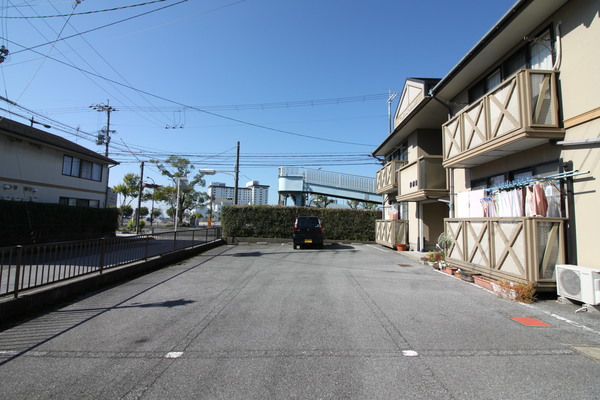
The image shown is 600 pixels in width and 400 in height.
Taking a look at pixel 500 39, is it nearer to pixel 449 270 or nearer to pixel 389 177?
pixel 449 270

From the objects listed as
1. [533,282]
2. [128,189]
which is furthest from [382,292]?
[128,189]

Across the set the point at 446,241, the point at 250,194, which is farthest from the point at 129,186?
the point at 446,241

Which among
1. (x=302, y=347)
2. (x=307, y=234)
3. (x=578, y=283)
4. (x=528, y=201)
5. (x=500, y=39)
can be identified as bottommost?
(x=302, y=347)

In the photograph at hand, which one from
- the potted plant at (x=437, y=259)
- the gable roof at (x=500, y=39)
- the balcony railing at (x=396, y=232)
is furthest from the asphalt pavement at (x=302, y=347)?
the balcony railing at (x=396, y=232)

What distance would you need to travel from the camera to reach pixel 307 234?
1593 cm

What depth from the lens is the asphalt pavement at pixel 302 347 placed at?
279 centimetres

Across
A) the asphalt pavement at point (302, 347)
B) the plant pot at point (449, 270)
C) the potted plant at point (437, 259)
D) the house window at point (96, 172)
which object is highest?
the house window at point (96, 172)

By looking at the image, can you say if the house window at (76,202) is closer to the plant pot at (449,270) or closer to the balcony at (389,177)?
the balcony at (389,177)

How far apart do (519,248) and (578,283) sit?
1.00m

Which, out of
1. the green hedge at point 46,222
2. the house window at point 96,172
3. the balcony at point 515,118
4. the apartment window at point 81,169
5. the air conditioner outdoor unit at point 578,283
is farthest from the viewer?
the house window at point 96,172

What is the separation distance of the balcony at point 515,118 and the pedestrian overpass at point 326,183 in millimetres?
18614

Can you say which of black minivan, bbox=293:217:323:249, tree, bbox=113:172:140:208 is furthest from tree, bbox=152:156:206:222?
black minivan, bbox=293:217:323:249

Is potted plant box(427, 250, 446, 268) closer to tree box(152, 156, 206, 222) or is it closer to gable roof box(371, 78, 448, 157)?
gable roof box(371, 78, 448, 157)

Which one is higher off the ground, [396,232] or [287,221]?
[287,221]
